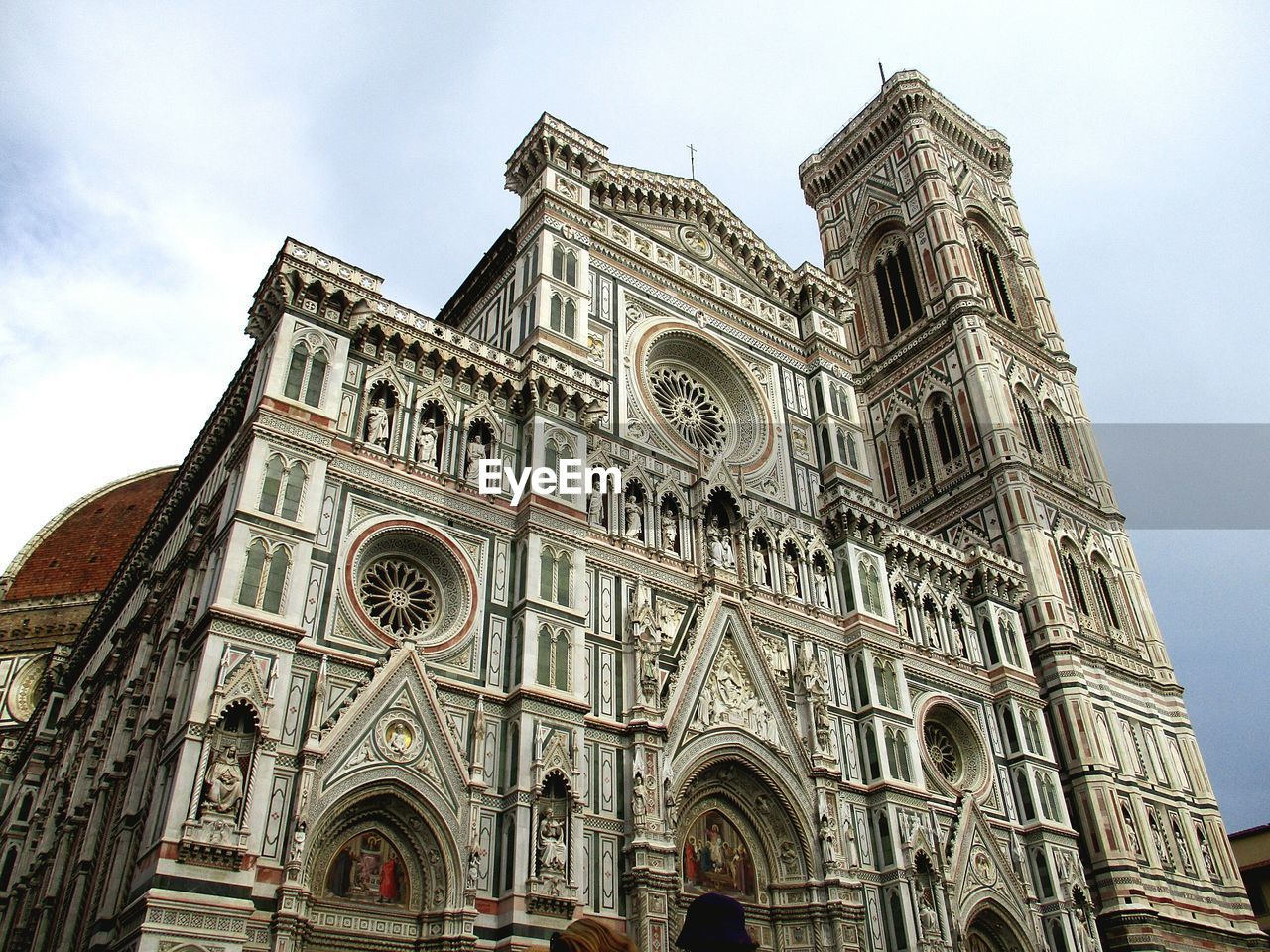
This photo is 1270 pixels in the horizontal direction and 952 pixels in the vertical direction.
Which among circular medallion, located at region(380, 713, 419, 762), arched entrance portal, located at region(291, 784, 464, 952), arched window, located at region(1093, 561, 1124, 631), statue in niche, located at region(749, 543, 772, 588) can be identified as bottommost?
arched entrance portal, located at region(291, 784, 464, 952)

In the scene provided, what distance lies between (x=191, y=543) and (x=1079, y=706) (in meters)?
22.8

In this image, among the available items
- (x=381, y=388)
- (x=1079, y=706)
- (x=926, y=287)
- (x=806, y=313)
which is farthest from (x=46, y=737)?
(x=926, y=287)

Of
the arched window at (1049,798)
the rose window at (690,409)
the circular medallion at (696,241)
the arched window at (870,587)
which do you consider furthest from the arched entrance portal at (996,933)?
the circular medallion at (696,241)

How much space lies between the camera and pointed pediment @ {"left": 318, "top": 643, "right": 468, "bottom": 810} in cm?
1600

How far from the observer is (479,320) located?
88.1 ft

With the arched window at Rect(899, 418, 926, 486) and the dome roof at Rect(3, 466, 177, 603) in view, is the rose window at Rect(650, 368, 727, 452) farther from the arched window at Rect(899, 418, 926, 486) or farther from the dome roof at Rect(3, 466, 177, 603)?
the dome roof at Rect(3, 466, 177, 603)

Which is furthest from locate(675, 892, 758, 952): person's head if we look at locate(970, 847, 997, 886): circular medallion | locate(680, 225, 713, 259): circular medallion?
locate(680, 225, 713, 259): circular medallion

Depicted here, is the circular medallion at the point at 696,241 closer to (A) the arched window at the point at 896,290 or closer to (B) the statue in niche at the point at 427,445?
(B) the statue in niche at the point at 427,445

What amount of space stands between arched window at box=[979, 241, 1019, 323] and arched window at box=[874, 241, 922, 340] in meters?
2.81

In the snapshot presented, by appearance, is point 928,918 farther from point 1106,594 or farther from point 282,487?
point 1106,594

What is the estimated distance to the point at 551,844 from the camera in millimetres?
16938

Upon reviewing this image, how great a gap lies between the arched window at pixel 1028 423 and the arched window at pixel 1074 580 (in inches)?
160

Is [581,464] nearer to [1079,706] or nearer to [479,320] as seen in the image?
[479,320]

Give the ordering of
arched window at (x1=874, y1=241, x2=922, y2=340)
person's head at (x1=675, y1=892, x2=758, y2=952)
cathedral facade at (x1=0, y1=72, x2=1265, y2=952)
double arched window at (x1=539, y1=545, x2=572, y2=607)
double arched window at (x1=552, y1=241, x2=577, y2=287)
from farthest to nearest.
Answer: arched window at (x1=874, y1=241, x2=922, y2=340) < double arched window at (x1=552, y1=241, x2=577, y2=287) < double arched window at (x1=539, y1=545, x2=572, y2=607) < cathedral facade at (x1=0, y1=72, x2=1265, y2=952) < person's head at (x1=675, y1=892, x2=758, y2=952)
